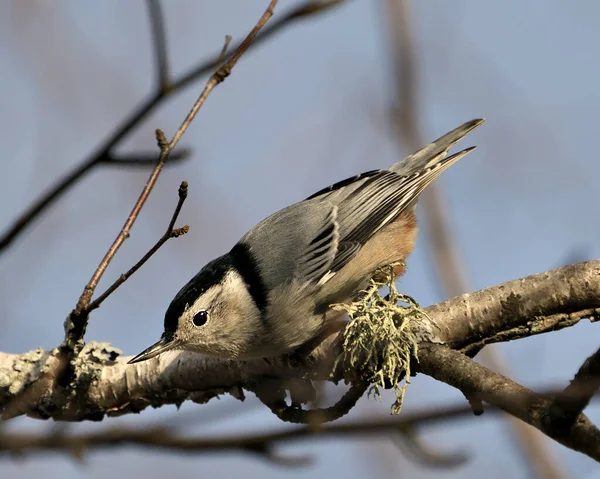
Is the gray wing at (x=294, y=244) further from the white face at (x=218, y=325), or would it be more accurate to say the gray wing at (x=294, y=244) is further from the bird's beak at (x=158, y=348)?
the bird's beak at (x=158, y=348)

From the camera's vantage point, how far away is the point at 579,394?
1.24 metres

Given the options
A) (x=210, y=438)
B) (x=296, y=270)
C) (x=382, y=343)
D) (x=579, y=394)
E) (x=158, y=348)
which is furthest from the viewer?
(x=296, y=270)

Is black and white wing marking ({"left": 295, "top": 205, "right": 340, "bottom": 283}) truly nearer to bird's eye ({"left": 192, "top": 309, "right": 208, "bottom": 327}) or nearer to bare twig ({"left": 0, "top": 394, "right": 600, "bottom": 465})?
bird's eye ({"left": 192, "top": 309, "right": 208, "bottom": 327})

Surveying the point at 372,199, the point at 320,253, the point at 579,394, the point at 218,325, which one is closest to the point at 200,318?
the point at 218,325

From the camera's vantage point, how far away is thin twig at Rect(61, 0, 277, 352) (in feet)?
5.69

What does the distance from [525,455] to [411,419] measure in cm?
198

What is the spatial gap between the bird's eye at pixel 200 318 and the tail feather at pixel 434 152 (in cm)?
124

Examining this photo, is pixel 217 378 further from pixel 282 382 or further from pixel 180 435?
pixel 180 435

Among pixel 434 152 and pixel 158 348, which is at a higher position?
pixel 434 152

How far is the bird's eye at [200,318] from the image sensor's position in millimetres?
3012

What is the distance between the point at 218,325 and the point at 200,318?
0.25 ft

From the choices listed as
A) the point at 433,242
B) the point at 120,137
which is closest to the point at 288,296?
the point at 433,242

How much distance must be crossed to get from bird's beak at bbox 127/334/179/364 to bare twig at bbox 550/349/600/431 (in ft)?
5.52

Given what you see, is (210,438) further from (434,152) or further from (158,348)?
(434,152)
